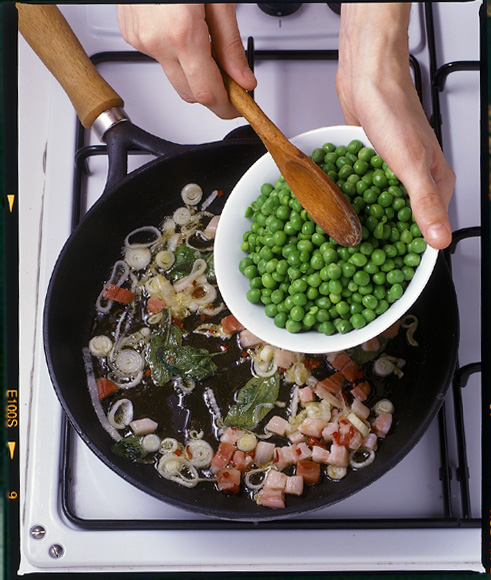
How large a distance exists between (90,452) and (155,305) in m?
0.37

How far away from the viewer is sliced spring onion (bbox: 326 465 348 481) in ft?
4.65

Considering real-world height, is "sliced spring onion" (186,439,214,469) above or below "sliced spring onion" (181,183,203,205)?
below

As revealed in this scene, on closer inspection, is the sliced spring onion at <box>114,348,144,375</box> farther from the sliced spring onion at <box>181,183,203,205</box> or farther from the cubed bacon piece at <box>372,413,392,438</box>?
the cubed bacon piece at <box>372,413,392,438</box>

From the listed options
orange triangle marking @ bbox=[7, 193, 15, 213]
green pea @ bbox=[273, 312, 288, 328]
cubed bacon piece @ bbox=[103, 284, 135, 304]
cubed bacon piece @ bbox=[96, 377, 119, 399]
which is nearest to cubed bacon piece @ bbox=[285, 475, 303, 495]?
green pea @ bbox=[273, 312, 288, 328]

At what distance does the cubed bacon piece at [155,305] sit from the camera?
1.56 meters

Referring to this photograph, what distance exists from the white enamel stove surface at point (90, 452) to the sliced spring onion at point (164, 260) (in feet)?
0.81

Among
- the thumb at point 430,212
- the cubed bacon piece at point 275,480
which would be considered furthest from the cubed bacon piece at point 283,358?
the thumb at point 430,212

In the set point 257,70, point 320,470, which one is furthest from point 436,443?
point 257,70

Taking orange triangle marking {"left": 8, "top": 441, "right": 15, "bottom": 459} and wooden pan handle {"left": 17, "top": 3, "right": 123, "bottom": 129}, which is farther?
wooden pan handle {"left": 17, "top": 3, "right": 123, "bottom": 129}

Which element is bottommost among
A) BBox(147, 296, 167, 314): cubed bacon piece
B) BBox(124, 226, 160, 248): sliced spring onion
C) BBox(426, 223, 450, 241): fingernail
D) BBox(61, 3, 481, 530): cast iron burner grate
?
BBox(61, 3, 481, 530): cast iron burner grate

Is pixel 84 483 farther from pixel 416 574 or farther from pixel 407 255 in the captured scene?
pixel 407 255

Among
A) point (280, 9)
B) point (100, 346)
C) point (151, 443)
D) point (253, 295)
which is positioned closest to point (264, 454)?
point (151, 443)

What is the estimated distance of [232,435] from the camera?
1.46m

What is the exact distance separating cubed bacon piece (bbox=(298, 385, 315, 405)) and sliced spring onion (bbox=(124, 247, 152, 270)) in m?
0.50
